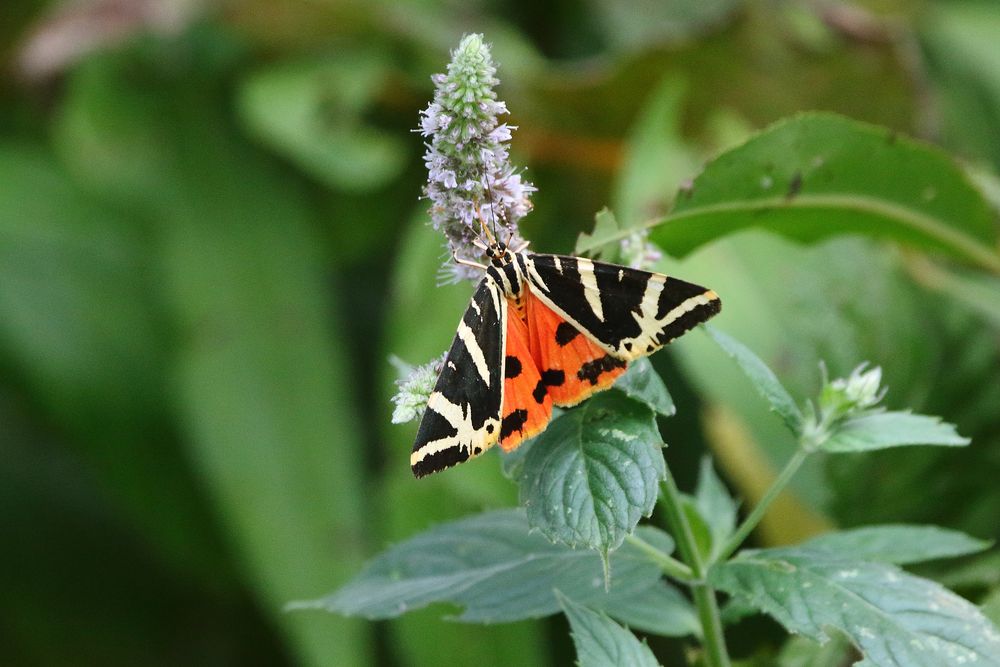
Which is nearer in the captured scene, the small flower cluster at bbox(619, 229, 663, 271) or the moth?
the moth

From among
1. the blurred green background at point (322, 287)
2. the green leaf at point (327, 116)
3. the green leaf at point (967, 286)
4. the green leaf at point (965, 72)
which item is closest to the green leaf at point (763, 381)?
the blurred green background at point (322, 287)

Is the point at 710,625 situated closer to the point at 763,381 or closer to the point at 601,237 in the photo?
the point at 763,381

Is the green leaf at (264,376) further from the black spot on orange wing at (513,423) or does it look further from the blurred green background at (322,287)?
the black spot on orange wing at (513,423)

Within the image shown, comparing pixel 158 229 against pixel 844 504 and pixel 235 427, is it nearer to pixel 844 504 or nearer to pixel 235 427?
pixel 235 427

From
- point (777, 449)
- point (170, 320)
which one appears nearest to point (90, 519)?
point (170, 320)

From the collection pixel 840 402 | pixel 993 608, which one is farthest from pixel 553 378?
pixel 993 608

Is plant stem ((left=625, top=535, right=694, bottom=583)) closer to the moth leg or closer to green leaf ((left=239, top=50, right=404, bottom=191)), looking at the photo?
the moth leg

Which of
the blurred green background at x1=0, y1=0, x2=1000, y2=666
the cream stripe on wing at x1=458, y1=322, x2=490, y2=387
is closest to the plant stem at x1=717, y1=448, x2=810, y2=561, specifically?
the cream stripe on wing at x1=458, y1=322, x2=490, y2=387
